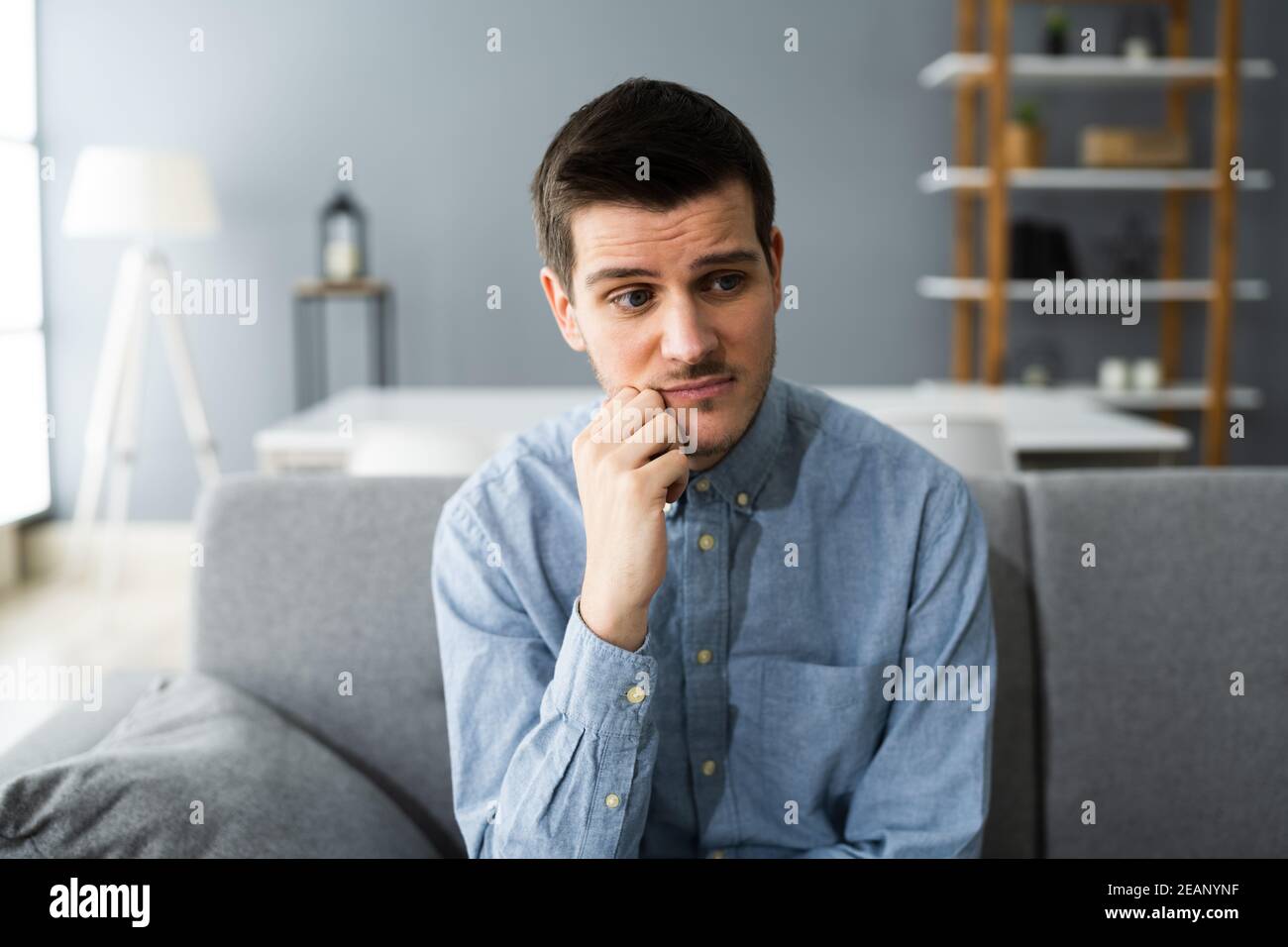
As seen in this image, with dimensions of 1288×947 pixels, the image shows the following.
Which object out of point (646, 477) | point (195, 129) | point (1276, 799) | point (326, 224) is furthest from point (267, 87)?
point (326, 224)

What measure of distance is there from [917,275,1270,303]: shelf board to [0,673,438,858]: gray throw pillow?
2964 millimetres

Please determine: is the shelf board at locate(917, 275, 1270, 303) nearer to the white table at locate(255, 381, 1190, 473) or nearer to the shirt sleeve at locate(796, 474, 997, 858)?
the white table at locate(255, 381, 1190, 473)

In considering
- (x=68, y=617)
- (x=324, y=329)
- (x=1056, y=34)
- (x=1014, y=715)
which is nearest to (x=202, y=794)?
(x=68, y=617)

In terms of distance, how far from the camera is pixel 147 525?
1.19m

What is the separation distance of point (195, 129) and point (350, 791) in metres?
0.52

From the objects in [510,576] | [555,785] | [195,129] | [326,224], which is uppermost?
[326,224]

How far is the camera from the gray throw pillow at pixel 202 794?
745 millimetres

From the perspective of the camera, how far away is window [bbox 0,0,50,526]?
70 cm

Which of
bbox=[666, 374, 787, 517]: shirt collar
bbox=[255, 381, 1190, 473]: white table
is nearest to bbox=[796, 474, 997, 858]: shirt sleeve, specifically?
bbox=[666, 374, 787, 517]: shirt collar

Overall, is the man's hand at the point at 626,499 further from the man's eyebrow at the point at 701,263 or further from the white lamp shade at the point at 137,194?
the white lamp shade at the point at 137,194

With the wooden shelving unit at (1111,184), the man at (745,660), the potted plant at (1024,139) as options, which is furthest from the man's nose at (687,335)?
the potted plant at (1024,139)

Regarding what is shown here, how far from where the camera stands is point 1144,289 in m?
3.68
